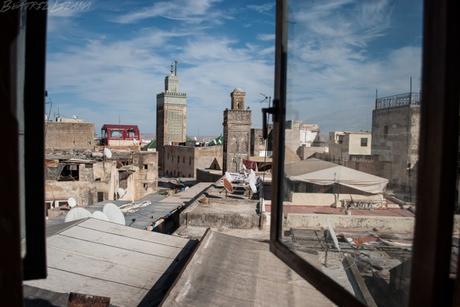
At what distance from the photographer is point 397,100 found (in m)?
1.34

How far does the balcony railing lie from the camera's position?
1189mm

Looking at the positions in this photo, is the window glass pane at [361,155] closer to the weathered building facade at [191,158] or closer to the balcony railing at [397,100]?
the balcony railing at [397,100]

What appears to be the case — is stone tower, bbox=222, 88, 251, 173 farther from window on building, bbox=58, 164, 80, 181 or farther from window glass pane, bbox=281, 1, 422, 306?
window glass pane, bbox=281, 1, 422, 306

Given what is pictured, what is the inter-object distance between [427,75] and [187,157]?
106ft

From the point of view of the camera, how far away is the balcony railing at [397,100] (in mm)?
1189

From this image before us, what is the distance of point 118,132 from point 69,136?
10.3m

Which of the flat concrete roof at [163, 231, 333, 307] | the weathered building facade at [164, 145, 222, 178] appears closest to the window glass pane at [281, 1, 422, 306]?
the flat concrete roof at [163, 231, 333, 307]

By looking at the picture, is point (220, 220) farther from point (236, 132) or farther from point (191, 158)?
point (191, 158)

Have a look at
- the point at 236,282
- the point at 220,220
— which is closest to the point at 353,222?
the point at 236,282

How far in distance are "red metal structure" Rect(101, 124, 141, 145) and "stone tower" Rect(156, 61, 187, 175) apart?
9.01 ft

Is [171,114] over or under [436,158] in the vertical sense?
over

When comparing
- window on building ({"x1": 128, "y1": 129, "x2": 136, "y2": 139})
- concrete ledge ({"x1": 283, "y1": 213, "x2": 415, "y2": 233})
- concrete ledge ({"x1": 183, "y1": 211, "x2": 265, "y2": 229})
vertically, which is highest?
window on building ({"x1": 128, "y1": 129, "x2": 136, "y2": 139})

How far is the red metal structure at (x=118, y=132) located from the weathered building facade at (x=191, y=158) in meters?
5.22

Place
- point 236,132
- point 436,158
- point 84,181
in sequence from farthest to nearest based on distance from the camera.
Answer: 1. point 236,132
2. point 84,181
3. point 436,158
